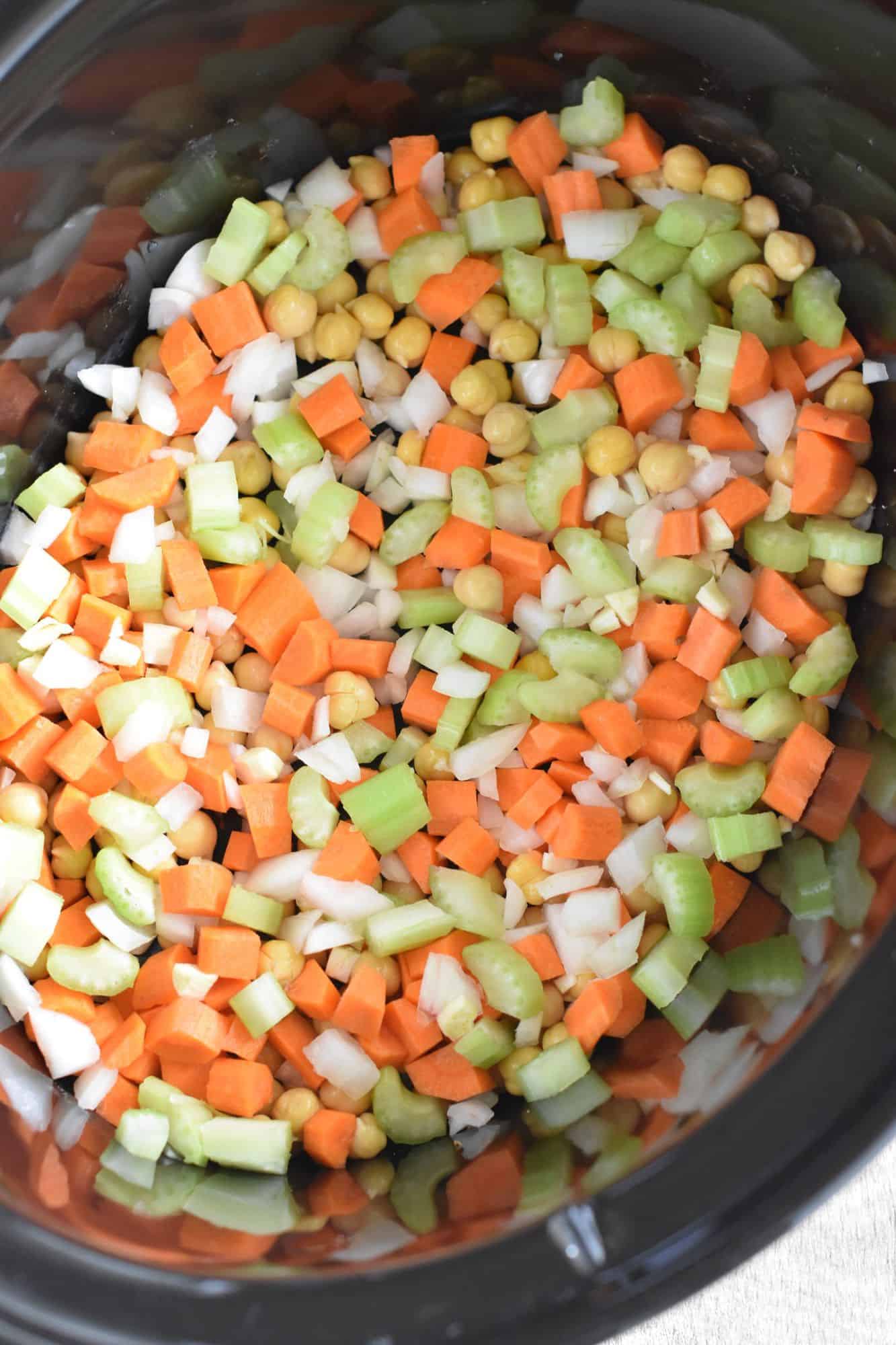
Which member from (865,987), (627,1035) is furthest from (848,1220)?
(865,987)

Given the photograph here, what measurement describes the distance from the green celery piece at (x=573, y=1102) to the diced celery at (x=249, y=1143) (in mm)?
345

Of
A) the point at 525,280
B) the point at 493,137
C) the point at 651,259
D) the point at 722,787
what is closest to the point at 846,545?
the point at 722,787

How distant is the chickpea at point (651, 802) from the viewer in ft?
5.80

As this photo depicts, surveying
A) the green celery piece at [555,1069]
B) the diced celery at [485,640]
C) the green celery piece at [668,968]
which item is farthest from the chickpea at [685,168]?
the green celery piece at [555,1069]

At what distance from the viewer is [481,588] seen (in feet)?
6.00

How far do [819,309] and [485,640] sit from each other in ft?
2.20

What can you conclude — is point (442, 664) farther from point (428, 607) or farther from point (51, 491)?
point (51, 491)

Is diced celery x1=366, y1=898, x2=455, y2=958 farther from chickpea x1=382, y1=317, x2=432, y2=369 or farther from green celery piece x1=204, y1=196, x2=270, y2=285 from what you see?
green celery piece x1=204, y1=196, x2=270, y2=285

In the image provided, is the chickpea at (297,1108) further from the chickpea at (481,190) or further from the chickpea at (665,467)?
the chickpea at (481,190)

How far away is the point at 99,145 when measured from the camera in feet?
5.46

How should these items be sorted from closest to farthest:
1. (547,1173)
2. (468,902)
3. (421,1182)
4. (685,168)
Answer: (547,1173) → (421,1182) → (468,902) → (685,168)

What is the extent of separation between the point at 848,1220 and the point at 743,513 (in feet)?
3.51

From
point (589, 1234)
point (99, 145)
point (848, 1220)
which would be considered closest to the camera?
point (589, 1234)

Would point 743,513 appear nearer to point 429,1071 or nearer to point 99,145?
point 429,1071
